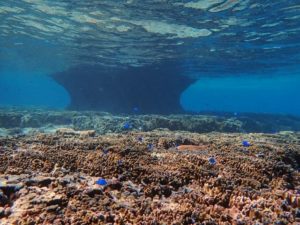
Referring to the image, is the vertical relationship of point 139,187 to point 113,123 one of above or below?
above

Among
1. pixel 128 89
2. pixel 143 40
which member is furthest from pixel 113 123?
pixel 128 89

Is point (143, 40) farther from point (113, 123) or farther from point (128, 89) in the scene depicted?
point (128, 89)

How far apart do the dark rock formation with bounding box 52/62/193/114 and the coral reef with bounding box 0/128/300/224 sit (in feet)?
114

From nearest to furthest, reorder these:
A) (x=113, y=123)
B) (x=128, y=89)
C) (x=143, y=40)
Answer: (x=113, y=123) < (x=143, y=40) < (x=128, y=89)

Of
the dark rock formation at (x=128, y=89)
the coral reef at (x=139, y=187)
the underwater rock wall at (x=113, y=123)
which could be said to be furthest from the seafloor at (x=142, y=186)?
the dark rock formation at (x=128, y=89)

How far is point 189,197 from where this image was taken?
4680mm

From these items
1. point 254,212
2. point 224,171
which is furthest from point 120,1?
point 254,212

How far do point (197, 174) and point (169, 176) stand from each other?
0.68 meters

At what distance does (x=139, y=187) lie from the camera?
5.11 m

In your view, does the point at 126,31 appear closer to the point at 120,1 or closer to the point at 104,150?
the point at 120,1

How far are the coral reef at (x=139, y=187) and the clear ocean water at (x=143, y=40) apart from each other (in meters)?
13.8

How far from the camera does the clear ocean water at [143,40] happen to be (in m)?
19.1

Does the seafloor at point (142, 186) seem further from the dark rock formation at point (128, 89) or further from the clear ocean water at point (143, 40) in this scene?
the dark rock formation at point (128, 89)

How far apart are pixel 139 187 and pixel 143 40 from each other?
23610 millimetres
